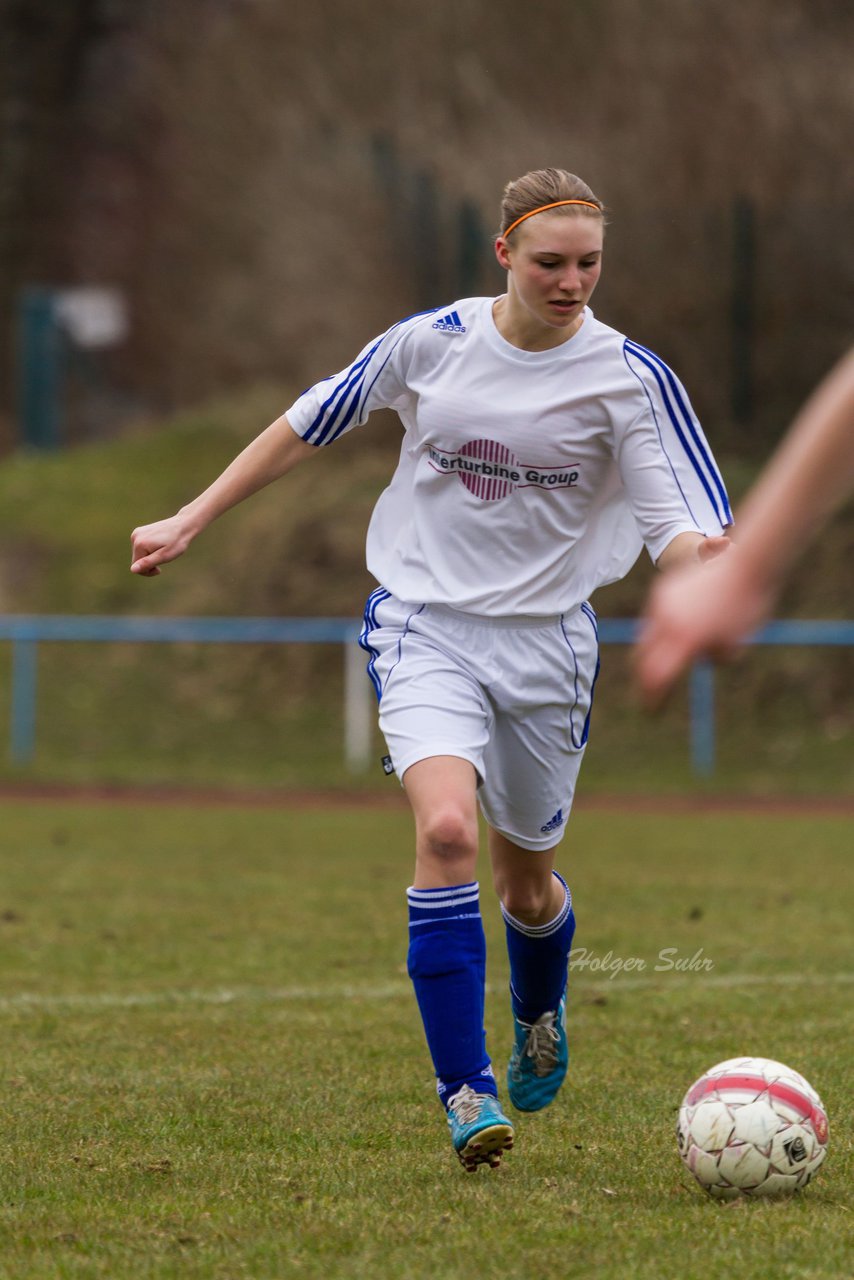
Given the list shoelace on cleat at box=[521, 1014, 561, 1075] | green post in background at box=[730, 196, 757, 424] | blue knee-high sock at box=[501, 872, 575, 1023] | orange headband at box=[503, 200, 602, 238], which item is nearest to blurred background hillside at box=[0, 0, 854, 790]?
green post in background at box=[730, 196, 757, 424]

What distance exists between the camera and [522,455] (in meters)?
4.64

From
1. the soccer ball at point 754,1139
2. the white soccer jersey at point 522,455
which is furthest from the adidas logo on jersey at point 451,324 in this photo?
the soccer ball at point 754,1139

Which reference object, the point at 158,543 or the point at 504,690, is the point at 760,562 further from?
the point at 158,543

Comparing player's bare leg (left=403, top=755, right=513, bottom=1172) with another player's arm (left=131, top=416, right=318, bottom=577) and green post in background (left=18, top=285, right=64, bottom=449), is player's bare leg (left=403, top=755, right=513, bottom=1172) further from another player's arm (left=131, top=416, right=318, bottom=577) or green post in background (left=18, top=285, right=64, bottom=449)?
green post in background (left=18, top=285, right=64, bottom=449)

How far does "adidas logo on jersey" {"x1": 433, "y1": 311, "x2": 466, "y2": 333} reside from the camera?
188 inches

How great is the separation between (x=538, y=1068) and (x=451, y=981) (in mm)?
777

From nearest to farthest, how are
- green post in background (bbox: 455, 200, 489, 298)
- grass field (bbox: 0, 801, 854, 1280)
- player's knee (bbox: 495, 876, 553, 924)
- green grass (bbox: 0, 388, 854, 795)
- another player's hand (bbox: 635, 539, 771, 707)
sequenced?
1. another player's hand (bbox: 635, 539, 771, 707)
2. grass field (bbox: 0, 801, 854, 1280)
3. player's knee (bbox: 495, 876, 553, 924)
4. green grass (bbox: 0, 388, 854, 795)
5. green post in background (bbox: 455, 200, 489, 298)

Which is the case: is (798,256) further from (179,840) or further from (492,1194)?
(492,1194)

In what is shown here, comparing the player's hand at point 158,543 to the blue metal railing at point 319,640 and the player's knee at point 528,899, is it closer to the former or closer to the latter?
the player's knee at point 528,899

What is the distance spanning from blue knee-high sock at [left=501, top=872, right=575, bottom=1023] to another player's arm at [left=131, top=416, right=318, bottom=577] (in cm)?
126

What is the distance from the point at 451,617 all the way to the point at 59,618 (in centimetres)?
1896

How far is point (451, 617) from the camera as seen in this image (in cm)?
472

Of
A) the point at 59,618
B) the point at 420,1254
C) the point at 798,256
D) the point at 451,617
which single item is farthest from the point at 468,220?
the point at 420,1254

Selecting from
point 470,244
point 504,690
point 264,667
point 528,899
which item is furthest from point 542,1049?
point 470,244
